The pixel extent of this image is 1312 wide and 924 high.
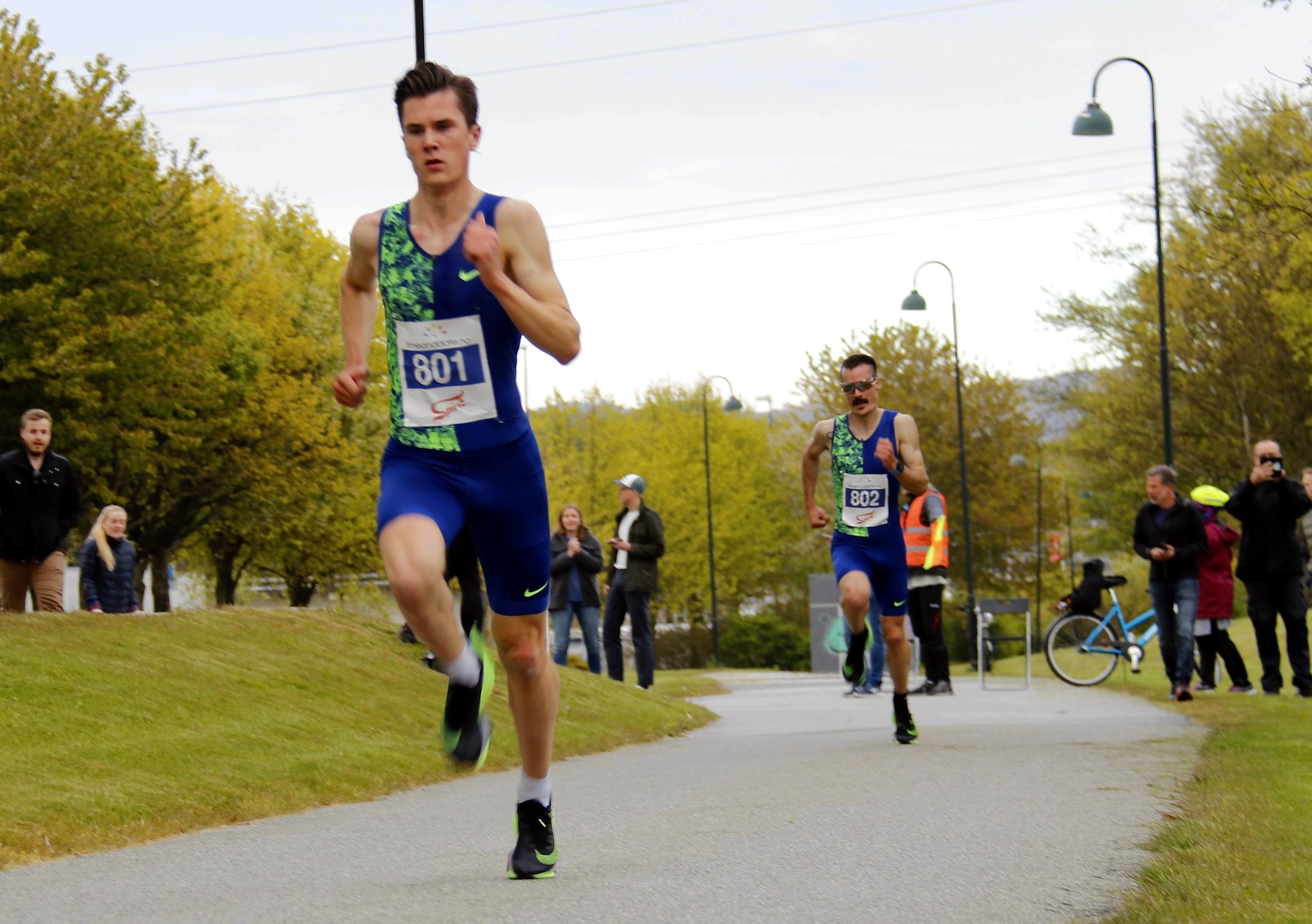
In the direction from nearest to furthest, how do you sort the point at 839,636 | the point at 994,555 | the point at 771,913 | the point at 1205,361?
the point at 771,913 → the point at 839,636 → the point at 1205,361 → the point at 994,555

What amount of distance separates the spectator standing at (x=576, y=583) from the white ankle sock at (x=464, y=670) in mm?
12336

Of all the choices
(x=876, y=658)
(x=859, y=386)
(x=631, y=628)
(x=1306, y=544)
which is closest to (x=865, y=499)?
(x=859, y=386)

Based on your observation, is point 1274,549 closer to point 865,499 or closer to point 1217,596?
point 1217,596

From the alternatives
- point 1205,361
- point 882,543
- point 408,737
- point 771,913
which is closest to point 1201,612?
point 882,543

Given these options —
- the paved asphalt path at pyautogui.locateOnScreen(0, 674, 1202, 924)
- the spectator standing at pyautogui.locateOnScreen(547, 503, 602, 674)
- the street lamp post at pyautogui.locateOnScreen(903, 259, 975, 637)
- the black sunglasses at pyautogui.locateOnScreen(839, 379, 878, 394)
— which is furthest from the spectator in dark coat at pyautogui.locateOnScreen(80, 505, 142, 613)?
the street lamp post at pyautogui.locateOnScreen(903, 259, 975, 637)

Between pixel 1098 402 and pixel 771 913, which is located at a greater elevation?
pixel 1098 402

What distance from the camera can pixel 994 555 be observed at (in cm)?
6041

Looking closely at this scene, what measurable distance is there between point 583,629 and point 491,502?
507 inches

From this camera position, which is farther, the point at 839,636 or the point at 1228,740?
the point at 839,636

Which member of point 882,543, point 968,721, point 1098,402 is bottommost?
point 968,721

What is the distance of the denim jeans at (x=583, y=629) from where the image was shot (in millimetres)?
18125

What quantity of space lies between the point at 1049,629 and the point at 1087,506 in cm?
4260

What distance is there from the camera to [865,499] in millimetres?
11117

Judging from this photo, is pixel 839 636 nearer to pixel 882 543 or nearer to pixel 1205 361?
pixel 882 543
